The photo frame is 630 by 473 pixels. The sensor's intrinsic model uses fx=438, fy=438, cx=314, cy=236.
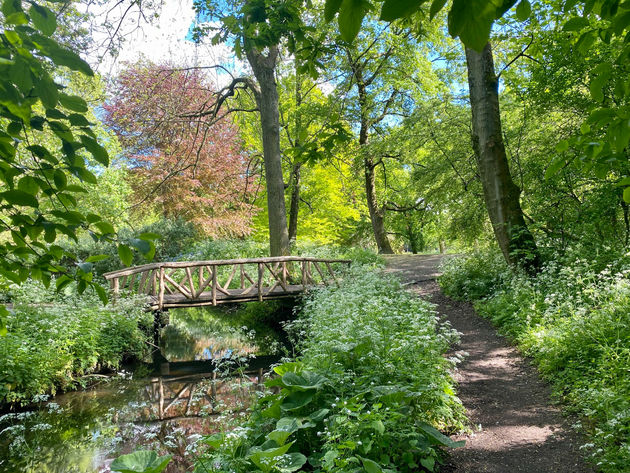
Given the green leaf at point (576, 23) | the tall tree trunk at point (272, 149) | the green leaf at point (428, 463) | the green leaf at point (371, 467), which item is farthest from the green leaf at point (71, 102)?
the tall tree trunk at point (272, 149)

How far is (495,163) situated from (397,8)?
857 centimetres

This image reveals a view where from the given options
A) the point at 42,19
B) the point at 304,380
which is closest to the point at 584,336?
the point at 304,380

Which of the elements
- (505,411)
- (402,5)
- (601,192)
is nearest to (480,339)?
(505,411)

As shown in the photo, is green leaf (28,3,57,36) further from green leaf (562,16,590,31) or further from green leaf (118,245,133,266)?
green leaf (562,16,590,31)

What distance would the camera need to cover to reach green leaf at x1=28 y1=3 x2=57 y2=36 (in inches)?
46.6

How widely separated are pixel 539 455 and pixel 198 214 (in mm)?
18282

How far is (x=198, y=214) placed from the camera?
66.4 ft

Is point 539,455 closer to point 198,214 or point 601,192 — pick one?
point 601,192

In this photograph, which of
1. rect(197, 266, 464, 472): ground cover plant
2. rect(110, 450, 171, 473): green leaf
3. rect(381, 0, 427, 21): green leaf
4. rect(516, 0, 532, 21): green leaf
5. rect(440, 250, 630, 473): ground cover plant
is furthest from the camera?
rect(440, 250, 630, 473): ground cover plant

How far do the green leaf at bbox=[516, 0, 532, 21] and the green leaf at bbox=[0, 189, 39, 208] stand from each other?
1.39 metres

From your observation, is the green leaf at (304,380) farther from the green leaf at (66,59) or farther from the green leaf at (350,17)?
the green leaf at (350,17)

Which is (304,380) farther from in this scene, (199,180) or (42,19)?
(199,180)

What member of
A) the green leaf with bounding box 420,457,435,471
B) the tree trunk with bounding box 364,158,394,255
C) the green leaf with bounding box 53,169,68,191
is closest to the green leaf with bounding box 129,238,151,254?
the green leaf with bounding box 53,169,68,191

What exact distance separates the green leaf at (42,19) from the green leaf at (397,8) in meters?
0.96
